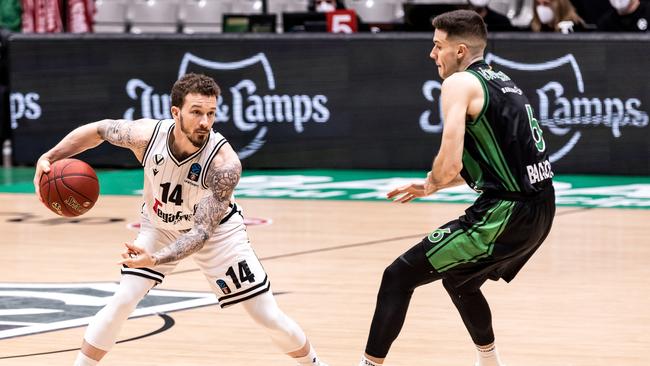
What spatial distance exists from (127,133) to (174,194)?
381 millimetres

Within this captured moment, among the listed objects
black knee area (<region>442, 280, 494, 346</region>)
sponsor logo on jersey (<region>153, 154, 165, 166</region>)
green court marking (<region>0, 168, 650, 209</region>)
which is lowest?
green court marking (<region>0, 168, 650, 209</region>)

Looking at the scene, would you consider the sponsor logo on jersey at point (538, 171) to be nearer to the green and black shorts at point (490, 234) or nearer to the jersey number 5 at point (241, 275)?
the green and black shorts at point (490, 234)

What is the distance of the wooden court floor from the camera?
22.9 ft

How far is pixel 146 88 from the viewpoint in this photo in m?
15.2

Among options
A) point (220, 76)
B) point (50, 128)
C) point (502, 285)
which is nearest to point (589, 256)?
point (502, 285)

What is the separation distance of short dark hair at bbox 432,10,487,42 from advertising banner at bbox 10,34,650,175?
333 inches

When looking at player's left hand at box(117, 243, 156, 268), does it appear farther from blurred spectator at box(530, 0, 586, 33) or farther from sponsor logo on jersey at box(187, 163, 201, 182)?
blurred spectator at box(530, 0, 586, 33)

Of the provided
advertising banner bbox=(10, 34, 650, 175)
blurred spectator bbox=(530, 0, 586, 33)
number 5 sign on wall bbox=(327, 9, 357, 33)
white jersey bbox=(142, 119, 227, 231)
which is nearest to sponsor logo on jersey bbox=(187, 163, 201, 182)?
white jersey bbox=(142, 119, 227, 231)

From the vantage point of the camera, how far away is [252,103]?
49.2 ft

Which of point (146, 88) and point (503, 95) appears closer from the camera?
point (503, 95)

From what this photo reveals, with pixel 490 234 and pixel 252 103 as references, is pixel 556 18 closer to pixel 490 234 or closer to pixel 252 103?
pixel 252 103

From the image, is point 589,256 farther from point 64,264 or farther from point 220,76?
point 220,76

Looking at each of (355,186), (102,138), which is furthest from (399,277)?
(355,186)

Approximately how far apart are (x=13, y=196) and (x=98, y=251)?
12.3ft
